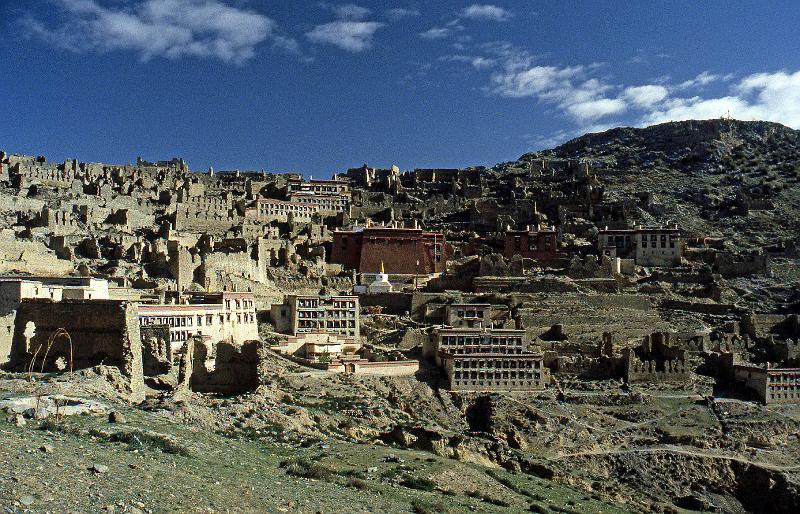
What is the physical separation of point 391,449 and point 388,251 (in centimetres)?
3456

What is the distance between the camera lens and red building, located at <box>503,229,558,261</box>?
63.0m

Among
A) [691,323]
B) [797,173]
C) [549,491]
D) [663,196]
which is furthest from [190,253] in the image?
[797,173]

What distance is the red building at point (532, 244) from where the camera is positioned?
207 ft

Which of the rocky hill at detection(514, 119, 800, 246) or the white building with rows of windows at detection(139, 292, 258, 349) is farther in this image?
the rocky hill at detection(514, 119, 800, 246)

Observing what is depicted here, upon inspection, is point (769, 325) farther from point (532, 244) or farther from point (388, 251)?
point (388, 251)

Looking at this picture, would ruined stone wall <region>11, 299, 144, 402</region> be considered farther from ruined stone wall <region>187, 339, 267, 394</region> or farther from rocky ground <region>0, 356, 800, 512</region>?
ruined stone wall <region>187, 339, 267, 394</region>

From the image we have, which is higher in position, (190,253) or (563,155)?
(563,155)

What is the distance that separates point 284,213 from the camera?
7300 cm

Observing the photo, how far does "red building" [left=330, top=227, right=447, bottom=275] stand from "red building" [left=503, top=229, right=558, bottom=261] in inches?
209

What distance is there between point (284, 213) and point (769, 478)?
45877mm

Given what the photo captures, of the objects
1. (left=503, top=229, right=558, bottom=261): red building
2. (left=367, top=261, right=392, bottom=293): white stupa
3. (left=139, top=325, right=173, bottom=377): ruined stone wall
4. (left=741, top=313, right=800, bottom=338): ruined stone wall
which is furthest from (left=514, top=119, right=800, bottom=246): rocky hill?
(left=139, top=325, right=173, bottom=377): ruined stone wall

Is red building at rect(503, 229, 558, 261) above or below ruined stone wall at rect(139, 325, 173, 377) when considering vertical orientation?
above

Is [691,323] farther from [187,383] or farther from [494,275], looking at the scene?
[187,383]

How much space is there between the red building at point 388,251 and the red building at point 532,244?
17.5 ft
